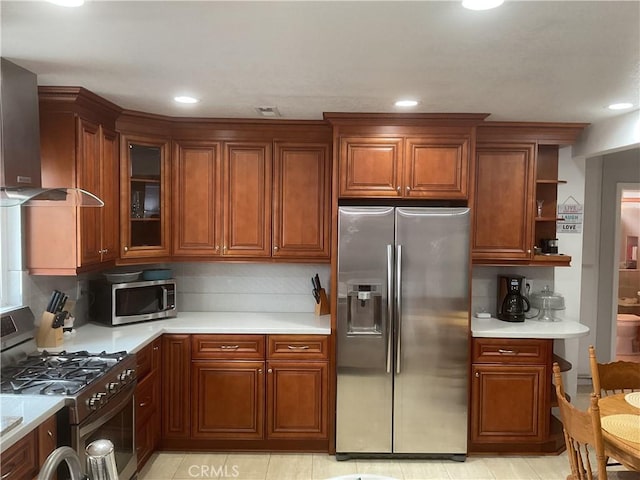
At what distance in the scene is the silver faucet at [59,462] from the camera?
3.07 feet

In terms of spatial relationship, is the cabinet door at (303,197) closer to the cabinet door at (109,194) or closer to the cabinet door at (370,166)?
the cabinet door at (370,166)

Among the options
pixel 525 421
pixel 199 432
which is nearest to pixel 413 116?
pixel 525 421

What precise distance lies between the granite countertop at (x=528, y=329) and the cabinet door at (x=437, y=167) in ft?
3.15

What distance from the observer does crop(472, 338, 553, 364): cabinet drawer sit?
3441mm

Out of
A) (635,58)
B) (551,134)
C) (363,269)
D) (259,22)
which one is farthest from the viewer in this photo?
(551,134)

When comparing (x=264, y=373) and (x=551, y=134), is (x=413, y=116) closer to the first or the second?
(x=551, y=134)

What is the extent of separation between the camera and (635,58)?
7.16ft

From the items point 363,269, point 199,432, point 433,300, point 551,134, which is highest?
point 551,134

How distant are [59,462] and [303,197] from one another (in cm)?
288

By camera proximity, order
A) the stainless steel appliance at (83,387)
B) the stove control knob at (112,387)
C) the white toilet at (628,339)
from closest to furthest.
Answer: the stainless steel appliance at (83,387)
the stove control knob at (112,387)
the white toilet at (628,339)

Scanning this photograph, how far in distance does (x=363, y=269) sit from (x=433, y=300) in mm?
519

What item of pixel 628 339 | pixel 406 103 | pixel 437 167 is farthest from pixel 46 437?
pixel 628 339

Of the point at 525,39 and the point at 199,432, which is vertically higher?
the point at 525,39

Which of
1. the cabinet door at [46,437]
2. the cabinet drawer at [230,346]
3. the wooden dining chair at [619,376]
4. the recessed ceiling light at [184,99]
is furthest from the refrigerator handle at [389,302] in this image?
the cabinet door at [46,437]
